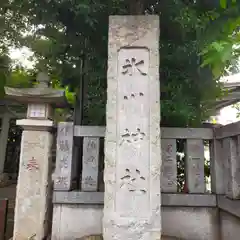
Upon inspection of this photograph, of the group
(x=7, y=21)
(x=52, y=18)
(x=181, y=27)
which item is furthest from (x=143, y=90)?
(x=7, y=21)

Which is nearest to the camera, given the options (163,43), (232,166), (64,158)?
(232,166)

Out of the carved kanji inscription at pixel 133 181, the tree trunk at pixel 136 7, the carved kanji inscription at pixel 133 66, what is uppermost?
the tree trunk at pixel 136 7

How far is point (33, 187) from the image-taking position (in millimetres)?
3516

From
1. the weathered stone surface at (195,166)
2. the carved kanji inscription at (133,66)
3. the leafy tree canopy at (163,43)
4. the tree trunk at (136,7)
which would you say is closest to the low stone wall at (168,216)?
the weathered stone surface at (195,166)

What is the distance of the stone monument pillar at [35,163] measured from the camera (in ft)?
11.4

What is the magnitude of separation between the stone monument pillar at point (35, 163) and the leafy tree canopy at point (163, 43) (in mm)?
813

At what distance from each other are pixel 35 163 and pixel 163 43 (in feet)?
8.81

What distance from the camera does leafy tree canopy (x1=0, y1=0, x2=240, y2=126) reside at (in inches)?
138

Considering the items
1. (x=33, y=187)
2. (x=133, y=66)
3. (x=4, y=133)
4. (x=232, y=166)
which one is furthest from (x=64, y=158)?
(x=4, y=133)

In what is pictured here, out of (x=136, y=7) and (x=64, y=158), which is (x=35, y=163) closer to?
(x=64, y=158)

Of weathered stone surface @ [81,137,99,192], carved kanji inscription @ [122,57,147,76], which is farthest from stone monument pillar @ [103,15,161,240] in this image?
weathered stone surface @ [81,137,99,192]

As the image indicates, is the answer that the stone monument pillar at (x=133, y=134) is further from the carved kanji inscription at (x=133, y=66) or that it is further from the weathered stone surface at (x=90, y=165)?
the weathered stone surface at (x=90, y=165)

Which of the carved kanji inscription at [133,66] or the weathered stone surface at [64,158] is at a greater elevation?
the carved kanji inscription at [133,66]

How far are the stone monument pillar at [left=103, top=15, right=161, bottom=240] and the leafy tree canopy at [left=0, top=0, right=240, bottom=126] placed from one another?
0.54 m
